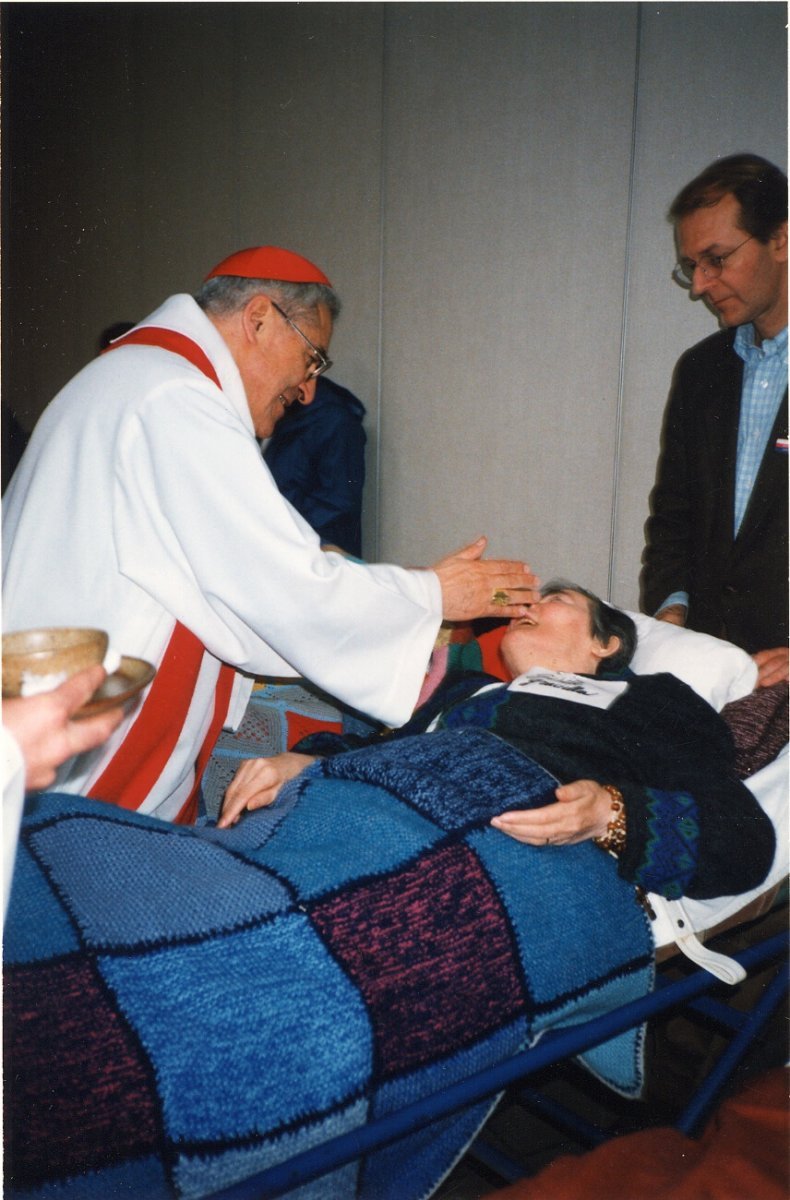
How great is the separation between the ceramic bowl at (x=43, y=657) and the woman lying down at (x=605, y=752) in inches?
31.0

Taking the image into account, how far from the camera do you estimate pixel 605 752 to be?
1838mm

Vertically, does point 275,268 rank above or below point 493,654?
above

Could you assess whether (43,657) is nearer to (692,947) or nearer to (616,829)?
(616,829)

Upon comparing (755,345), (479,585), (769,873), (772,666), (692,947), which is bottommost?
(692,947)

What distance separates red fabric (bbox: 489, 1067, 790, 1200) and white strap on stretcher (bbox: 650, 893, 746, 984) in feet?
1.10

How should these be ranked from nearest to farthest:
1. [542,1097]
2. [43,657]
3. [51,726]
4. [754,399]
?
[51,726] → [43,657] → [542,1097] → [754,399]

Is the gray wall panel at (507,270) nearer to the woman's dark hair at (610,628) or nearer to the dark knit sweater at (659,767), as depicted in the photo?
the woman's dark hair at (610,628)

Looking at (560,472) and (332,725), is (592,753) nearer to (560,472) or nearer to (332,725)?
(332,725)

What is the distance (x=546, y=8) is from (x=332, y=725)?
265cm

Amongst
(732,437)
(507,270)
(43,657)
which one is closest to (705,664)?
(732,437)

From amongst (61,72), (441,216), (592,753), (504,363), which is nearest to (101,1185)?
(592,753)

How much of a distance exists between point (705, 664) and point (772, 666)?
20 centimetres

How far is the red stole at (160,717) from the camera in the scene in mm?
2031

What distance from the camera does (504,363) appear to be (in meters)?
3.65
